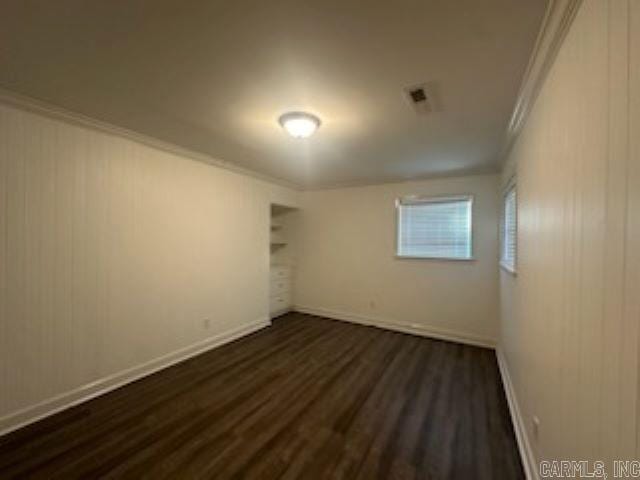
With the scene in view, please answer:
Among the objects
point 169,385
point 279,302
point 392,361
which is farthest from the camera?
point 279,302

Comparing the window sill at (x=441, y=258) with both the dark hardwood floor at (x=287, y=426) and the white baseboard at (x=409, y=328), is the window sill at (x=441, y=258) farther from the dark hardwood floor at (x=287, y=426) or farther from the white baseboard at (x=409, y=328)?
the dark hardwood floor at (x=287, y=426)

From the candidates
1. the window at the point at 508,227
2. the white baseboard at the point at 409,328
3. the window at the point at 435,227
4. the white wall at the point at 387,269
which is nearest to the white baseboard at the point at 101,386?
the white baseboard at the point at 409,328

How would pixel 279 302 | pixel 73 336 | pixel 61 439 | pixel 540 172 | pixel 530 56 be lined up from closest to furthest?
pixel 530 56
pixel 540 172
pixel 61 439
pixel 73 336
pixel 279 302

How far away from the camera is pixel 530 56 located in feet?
4.80

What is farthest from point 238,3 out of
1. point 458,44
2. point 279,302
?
point 279,302

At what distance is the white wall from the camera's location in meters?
3.80

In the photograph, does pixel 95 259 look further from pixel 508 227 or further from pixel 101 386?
pixel 508 227

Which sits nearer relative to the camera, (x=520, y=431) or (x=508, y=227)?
(x=520, y=431)

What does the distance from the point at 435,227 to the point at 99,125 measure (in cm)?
427

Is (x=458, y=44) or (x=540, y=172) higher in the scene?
(x=458, y=44)

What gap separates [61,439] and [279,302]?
3436 millimetres

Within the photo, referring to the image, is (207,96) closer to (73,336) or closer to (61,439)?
(73,336)

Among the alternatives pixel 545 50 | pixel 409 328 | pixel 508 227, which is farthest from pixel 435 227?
pixel 545 50

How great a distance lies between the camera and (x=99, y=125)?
242 cm
